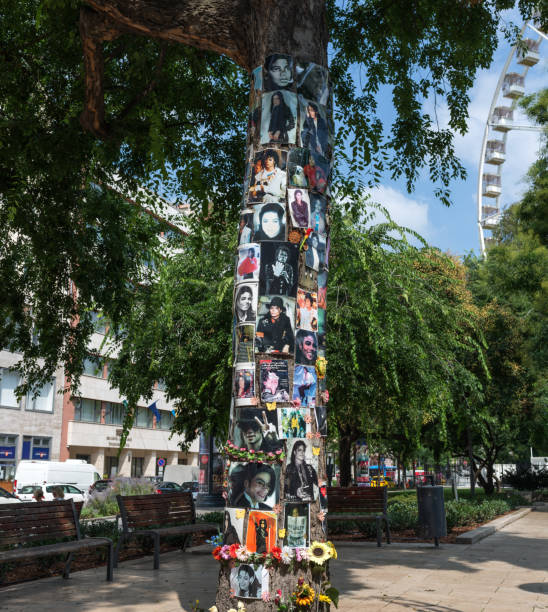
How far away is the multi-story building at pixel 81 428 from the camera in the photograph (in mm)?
46125

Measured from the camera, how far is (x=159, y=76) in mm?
9938

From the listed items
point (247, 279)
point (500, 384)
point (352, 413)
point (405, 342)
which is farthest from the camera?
point (500, 384)

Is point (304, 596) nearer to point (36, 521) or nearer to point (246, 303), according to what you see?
point (246, 303)

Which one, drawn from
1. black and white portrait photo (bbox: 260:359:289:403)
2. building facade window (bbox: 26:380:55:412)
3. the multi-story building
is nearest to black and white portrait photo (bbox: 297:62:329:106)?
black and white portrait photo (bbox: 260:359:289:403)

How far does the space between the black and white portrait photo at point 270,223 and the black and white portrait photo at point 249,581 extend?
2602mm

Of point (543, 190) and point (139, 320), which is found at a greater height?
point (543, 190)

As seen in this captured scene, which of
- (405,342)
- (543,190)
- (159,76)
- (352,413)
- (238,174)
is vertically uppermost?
(543,190)

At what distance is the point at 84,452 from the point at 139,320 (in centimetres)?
4314

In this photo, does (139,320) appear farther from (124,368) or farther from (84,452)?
(84,452)

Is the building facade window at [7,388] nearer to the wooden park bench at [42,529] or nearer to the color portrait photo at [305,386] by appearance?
the wooden park bench at [42,529]

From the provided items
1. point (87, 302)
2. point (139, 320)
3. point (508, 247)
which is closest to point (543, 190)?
point (508, 247)

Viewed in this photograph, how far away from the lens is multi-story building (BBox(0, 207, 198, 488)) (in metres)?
46.1

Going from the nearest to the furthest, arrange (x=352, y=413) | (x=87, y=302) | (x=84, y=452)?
(x=87, y=302)
(x=352, y=413)
(x=84, y=452)

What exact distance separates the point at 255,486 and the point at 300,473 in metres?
0.37
